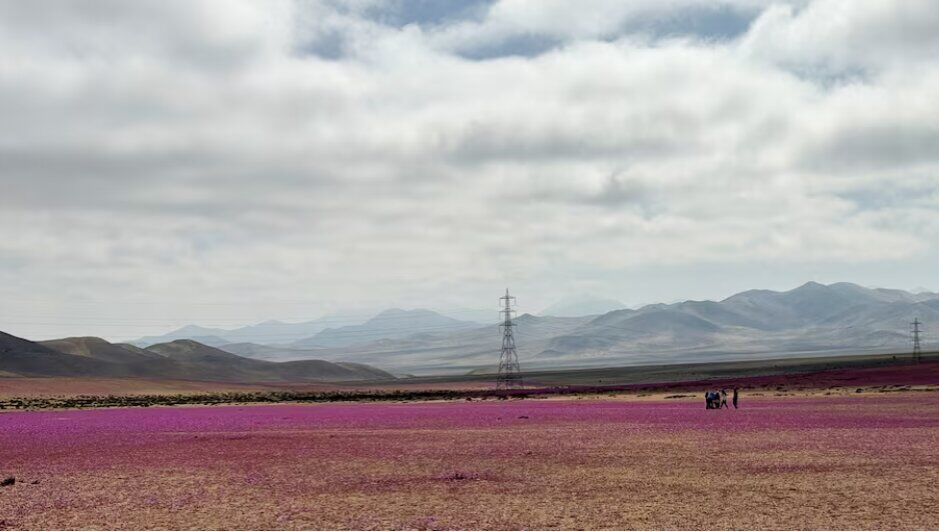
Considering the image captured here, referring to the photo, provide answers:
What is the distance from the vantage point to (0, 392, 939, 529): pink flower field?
16359 mm

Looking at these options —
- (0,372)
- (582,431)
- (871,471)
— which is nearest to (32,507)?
(871,471)

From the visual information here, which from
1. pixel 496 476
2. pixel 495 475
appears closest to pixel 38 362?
pixel 495 475

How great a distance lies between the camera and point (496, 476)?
2188 centimetres

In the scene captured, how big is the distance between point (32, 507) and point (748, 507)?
632 inches

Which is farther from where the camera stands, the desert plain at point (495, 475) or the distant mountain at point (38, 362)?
the distant mountain at point (38, 362)

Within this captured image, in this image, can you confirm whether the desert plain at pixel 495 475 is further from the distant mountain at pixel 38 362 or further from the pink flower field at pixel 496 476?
the distant mountain at pixel 38 362

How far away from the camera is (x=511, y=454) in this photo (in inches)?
1057

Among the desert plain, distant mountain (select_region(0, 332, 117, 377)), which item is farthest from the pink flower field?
distant mountain (select_region(0, 332, 117, 377))

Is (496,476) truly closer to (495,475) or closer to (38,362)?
(495,475)

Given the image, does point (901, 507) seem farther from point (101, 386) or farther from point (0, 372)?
point (0, 372)

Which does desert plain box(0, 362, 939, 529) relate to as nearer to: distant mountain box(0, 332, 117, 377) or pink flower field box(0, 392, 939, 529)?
pink flower field box(0, 392, 939, 529)

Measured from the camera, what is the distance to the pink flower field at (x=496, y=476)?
1636cm

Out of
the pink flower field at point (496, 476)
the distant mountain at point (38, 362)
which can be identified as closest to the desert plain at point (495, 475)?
the pink flower field at point (496, 476)

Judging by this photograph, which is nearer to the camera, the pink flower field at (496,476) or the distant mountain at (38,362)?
the pink flower field at (496,476)
